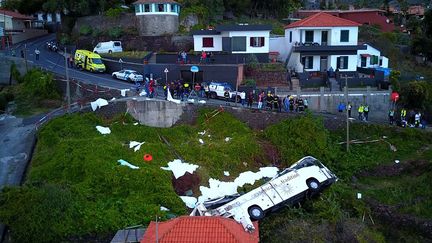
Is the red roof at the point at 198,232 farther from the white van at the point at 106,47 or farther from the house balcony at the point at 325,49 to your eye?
the white van at the point at 106,47

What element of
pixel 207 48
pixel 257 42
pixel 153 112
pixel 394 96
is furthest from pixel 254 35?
pixel 153 112

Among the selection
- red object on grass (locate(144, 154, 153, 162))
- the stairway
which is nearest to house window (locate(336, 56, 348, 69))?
the stairway

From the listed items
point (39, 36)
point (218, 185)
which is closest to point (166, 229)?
point (218, 185)

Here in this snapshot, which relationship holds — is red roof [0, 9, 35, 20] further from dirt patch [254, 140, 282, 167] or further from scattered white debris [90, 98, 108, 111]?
dirt patch [254, 140, 282, 167]

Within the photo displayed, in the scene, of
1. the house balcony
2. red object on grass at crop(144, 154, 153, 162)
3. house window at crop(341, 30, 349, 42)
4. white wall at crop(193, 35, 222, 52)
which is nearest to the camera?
red object on grass at crop(144, 154, 153, 162)

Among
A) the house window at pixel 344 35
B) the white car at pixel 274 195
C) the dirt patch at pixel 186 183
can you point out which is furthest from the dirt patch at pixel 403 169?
the house window at pixel 344 35

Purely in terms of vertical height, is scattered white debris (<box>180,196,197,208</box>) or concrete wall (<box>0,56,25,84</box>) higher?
concrete wall (<box>0,56,25,84</box>)

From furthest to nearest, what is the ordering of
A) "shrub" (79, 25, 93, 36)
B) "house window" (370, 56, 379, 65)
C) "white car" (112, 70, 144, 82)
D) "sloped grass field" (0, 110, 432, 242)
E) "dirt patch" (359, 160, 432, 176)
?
"shrub" (79, 25, 93, 36)
"house window" (370, 56, 379, 65)
"white car" (112, 70, 144, 82)
"dirt patch" (359, 160, 432, 176)
"sloped grass field" (0, 110, 432, 242)

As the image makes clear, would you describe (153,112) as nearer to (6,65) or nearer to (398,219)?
(398,219)
